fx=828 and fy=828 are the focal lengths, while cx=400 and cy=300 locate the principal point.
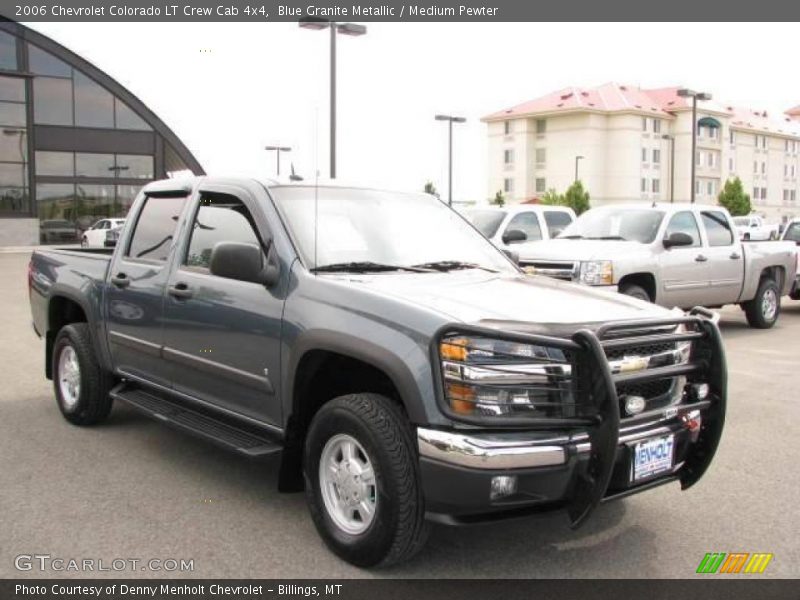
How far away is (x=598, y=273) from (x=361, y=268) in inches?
252

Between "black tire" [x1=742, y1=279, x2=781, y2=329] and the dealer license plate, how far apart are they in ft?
32.0

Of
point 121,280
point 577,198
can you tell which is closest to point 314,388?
point 121,280

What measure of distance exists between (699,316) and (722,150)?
92614 millimetres

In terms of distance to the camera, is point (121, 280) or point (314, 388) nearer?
point (314, 388)

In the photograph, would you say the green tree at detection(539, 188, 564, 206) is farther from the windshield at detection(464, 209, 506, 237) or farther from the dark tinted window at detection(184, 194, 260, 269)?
the dark tinted window at detection(184, 194, 260, 269)

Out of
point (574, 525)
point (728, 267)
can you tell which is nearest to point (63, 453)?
point (574, 525)

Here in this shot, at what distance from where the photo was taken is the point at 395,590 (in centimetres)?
357

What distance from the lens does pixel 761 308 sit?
41.5 feet

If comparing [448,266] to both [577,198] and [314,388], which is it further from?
[577,198]

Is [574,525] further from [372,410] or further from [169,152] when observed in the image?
[169,152]

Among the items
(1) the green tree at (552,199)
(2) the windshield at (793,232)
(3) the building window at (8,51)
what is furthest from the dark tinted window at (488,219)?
(1) the green tree at (552,199)

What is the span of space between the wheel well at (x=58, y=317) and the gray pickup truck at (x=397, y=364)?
1361 millimetres

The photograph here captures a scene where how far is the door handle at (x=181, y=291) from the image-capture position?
15.8 feet

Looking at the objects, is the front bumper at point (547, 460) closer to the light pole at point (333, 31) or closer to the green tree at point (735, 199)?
the light pole at point (333, 31)
